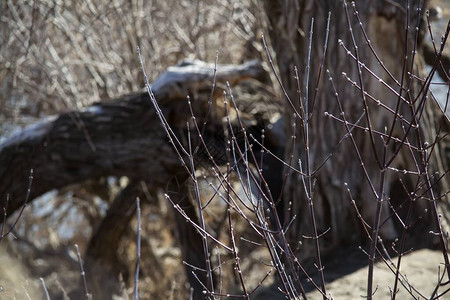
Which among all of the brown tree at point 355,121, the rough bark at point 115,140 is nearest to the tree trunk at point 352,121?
the brown tree at point 355,121

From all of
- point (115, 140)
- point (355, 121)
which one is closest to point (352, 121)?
point (355, 121)

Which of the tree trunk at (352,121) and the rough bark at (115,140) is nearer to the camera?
the tree trunk at (352,121)

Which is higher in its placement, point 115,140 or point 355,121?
point 355,121

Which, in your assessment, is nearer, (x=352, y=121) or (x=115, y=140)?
(x=352, y=121)

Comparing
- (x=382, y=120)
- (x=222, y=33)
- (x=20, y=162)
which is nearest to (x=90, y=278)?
(x=20, y=162)

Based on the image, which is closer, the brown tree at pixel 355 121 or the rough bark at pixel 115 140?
the brown tree at pixel 355 121

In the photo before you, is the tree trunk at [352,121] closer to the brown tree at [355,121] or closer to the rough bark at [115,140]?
the brown tree at [355,121]

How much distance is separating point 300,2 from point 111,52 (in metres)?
3.30

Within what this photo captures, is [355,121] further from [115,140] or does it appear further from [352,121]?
[115,140]

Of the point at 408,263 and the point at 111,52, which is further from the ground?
the point at 111,52

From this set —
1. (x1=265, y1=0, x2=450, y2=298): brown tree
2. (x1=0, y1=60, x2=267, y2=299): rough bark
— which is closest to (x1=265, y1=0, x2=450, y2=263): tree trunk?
(x1=265, y1=0, x2=450, y2=298): brown tree

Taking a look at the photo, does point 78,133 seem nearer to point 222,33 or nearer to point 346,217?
point 346,217

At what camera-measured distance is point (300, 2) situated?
20.3 ft

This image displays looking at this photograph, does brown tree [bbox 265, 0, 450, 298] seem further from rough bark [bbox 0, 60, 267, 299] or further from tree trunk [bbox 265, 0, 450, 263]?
rough bark [bbox 0, 60, 267, 299]
